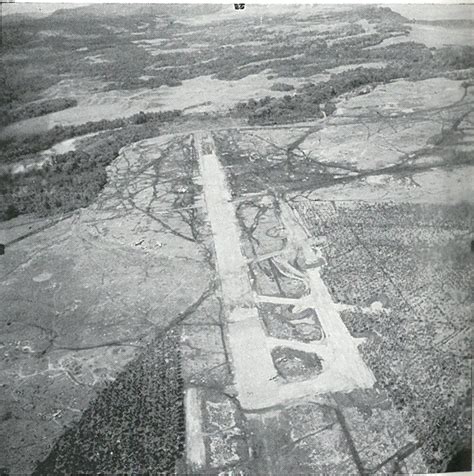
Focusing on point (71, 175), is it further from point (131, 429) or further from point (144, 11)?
point (131, 429)

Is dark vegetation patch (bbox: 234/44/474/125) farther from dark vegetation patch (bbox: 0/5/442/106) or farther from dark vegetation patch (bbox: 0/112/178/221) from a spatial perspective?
dark vegetation patch (bbox: 0/112/178/221)

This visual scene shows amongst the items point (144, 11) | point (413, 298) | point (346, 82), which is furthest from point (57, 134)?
point (413, 298)

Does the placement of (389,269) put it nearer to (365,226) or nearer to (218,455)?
(365,226)

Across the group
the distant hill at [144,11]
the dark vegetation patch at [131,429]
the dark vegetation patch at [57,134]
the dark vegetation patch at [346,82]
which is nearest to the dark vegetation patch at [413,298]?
the dark vegetation patch at [131,429]

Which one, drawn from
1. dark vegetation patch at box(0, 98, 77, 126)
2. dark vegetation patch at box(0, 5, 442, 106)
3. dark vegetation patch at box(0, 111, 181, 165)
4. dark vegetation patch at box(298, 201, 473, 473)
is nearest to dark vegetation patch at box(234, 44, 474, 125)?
dark vegetation patch at box(0, 5, 442, 106)

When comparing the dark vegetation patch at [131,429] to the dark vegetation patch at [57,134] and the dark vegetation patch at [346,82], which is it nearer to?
the dark vegetation patch at [57,134]
